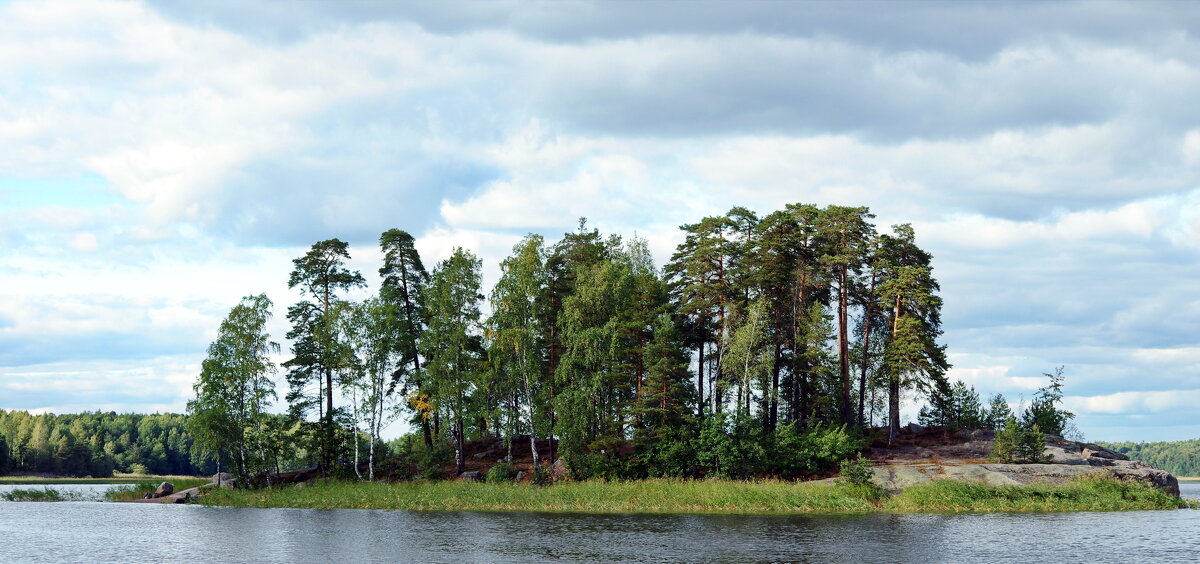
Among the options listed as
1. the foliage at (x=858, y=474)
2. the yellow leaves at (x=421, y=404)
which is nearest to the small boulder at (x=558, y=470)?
the yellow leaves at (x=421, y=404)

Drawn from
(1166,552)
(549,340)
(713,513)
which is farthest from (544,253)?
(1166,552)

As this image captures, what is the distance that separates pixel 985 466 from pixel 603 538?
107 ft

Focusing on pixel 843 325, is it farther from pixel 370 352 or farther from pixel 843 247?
pixel 370 352

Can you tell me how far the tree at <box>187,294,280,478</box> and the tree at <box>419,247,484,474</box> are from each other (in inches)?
591

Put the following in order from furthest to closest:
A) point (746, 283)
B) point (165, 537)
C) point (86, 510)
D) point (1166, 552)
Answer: point (746, 283) < point (86, 510) < point (165, 537) < point (1166, 552)

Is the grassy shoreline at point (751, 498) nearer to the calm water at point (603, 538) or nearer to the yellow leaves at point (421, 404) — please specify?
the calm water at point (603, 538)

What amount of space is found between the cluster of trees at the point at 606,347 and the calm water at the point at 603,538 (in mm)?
13788

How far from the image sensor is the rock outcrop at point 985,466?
62.2 m

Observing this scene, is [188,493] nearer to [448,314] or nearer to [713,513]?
[448,314]

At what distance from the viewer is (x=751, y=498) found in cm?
6194

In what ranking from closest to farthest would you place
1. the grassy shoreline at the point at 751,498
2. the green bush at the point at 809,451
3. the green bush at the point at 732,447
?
1. the grassy shoreline at the point at 751,498
2. the green bush at the point at 732,447
3. the green bush at the point at 809,451

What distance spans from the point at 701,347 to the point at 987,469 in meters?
25.1

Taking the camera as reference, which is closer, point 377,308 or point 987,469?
point 987,469

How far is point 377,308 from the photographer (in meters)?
76.6
